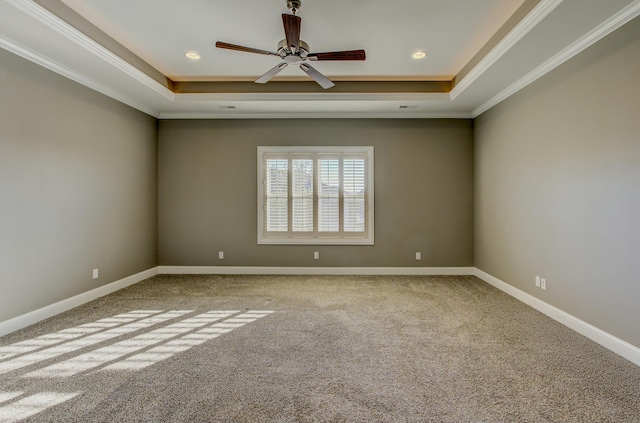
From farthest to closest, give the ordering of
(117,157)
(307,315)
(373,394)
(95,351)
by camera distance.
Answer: (117,157) < (307,315) < (95,351) < (373,394)

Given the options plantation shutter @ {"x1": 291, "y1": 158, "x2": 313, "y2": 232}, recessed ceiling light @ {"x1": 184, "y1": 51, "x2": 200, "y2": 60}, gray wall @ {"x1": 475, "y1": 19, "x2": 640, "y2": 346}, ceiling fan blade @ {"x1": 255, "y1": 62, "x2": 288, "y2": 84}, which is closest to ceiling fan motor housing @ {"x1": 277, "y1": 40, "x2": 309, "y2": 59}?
ceiling fan blade @ {"x1": 255, "y1": 62, "x2": 288, "y2": 84}

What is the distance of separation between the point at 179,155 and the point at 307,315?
3.70 metres

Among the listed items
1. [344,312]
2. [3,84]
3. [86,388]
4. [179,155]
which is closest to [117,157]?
[179,155]

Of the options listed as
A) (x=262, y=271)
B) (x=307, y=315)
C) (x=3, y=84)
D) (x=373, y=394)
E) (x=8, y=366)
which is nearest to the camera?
(x=373, y=394)

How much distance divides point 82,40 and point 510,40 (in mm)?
4184

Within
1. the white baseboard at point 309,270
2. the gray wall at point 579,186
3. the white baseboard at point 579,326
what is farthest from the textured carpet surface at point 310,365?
the white baseboard at point 309,270

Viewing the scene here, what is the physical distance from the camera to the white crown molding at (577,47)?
91.8 inches

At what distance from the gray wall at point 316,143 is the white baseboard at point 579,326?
1260mm

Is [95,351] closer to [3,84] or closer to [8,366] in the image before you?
[8,366]

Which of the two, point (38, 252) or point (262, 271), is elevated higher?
point (38, 252)

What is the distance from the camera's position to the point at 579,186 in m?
2.92

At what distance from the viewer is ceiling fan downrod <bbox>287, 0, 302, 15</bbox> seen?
2586 mm

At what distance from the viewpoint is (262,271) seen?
16.9ft

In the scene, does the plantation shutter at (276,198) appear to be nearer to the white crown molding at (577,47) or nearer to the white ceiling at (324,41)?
the white ceiling at (324,41)
